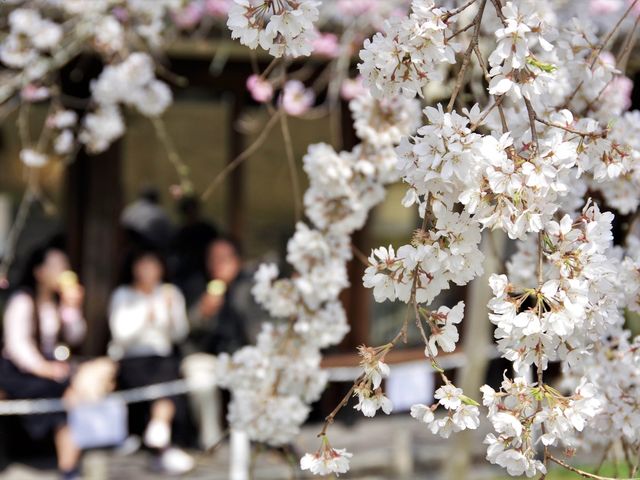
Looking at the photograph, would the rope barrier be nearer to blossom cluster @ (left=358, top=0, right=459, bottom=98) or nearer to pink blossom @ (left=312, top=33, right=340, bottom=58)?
pink blossom @ (left=312, top=33, right=340, bottom=58)

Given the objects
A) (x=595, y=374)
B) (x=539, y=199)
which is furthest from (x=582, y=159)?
(x=595, y=374)

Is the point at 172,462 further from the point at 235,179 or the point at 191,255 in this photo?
the point at 235,179

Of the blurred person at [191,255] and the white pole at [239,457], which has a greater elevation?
the blurred person at [191,255]

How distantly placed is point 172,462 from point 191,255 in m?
1.41

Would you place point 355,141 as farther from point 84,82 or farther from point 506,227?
point 506,227

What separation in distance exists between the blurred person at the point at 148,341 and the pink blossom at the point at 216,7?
1.40 meters

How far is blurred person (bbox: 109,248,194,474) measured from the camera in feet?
19.3

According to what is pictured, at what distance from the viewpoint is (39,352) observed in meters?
5.72

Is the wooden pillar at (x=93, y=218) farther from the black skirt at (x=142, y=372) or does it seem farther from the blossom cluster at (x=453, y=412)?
the blossom cluster at (x=453, y=412)

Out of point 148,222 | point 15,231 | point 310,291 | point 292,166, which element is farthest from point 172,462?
point 292,166

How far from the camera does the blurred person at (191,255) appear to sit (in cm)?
654

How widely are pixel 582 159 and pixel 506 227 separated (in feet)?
0.82

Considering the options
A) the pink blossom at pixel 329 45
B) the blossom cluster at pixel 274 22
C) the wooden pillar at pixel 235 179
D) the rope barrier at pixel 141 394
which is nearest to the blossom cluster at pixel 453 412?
the blossom cluster at pixel 274 22

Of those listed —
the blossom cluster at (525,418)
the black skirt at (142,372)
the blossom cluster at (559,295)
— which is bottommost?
the black skirt at (142,372)
